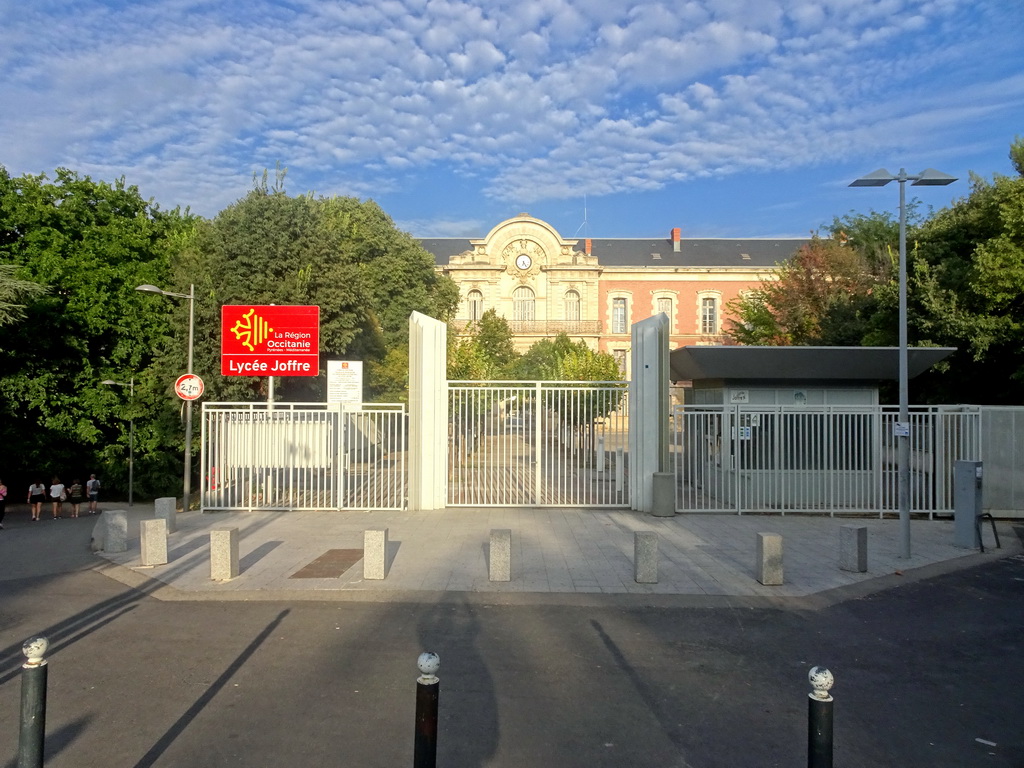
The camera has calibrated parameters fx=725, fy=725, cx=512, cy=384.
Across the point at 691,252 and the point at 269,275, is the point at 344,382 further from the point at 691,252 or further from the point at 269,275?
the point at 691,252

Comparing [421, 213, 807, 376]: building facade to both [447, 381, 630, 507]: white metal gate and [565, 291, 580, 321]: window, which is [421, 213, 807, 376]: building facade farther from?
[447, 381, 630, 507]: white metal gate

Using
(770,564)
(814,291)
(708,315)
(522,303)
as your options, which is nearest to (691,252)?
(708,315)

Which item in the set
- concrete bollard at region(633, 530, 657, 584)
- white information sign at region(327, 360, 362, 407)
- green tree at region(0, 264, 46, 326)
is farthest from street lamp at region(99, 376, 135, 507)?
concrete bollard at region(633, 530, 657, 584)

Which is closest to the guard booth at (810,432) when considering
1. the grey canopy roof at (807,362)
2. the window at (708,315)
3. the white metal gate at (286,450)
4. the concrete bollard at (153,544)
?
the grey canopy roof at (807,362)

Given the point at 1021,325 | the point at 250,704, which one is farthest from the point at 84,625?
the point at 1021,325

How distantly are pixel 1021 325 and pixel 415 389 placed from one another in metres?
14.6

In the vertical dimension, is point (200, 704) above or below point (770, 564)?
below

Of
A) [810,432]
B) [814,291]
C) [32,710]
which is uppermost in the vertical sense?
[814,291]

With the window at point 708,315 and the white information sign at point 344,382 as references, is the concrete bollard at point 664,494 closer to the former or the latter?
the white information sign at point 344,382

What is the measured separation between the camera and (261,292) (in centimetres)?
2305

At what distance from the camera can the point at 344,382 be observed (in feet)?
47.7

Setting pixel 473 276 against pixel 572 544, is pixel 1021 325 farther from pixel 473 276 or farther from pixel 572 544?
pixel 473 276

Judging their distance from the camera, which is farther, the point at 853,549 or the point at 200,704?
the point at 853,549

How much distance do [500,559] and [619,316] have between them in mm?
52052
